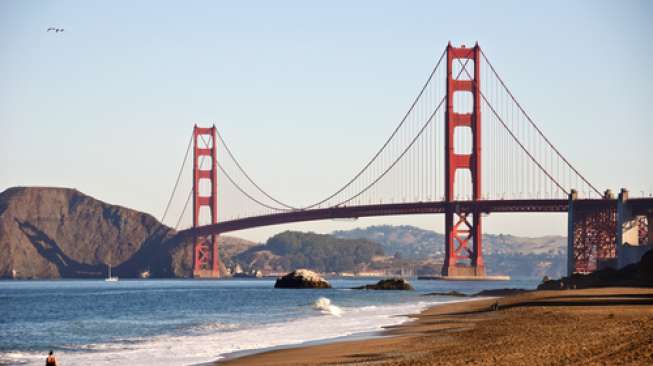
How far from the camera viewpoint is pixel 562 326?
28188mm

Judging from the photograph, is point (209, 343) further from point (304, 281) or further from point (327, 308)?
point (304, 281)

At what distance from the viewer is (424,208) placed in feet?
349

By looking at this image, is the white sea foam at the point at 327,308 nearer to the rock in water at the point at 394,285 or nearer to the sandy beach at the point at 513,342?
the sandy beach at the point at 513,342

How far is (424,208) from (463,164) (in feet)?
19.7

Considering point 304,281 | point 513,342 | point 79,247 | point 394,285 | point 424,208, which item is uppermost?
point 424,208

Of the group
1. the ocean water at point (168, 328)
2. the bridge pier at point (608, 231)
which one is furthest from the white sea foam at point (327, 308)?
the bridge pier at point (608, 231)

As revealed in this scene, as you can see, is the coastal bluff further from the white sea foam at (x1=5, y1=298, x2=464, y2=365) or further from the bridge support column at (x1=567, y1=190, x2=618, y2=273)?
the white sea foam at (x1=5, y1=298, x2=464, y2=365)

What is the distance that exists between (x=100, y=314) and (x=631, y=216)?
42.6 metres

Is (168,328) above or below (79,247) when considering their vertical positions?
below

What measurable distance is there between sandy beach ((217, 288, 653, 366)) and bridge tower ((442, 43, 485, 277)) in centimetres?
6794

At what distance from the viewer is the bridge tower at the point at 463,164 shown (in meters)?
107

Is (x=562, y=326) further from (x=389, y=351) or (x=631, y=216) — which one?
(x=631, y=216)

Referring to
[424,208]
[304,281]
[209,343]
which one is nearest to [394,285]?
[304,281]

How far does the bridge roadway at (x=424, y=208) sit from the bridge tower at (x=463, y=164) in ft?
3.51
